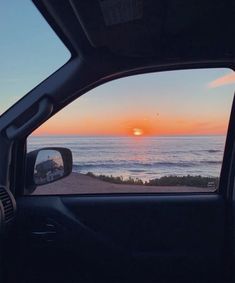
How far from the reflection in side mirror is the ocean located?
0.11m

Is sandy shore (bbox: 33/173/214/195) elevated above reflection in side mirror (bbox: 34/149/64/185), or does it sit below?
below

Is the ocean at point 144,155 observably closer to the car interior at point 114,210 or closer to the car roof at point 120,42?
the car interior at point 114,210

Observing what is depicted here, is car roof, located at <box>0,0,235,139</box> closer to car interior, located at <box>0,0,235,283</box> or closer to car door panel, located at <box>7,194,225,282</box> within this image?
car interior, located at <box>0,0,235,283</box>

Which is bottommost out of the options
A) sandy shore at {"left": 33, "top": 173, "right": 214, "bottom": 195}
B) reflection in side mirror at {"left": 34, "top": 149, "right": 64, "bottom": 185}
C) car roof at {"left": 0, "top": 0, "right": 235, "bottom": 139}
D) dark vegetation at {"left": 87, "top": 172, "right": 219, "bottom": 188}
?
sandy shore at {"left": 33, "top": 173, "right": 214, "bottom": 195}

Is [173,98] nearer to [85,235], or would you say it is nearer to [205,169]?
[205,169]

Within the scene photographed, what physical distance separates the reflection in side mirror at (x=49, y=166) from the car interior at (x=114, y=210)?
3 centimetres

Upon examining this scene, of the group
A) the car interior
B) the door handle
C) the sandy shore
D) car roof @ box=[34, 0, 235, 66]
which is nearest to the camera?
car roof @ box=[34, 0, 235, 66]

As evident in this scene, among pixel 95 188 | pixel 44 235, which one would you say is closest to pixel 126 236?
pixel 95 188

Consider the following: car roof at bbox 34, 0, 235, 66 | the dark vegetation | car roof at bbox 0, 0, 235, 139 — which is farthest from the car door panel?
car roof at bbox 34, 0, 235, 66

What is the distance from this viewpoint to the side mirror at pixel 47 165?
9.41ft

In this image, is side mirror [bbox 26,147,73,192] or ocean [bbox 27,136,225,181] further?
ocean [bbox 27,136,225,181]

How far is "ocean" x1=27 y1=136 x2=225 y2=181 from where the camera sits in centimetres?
299

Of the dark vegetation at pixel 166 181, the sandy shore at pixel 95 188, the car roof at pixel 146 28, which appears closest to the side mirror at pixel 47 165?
the sandy shore at pixel 95 188

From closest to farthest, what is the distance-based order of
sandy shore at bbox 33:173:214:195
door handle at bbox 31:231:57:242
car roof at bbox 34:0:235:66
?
car roof at bbox 34:0:235:66 < door handle at bbox 31:231:57:242 < sandy shore at bbox 33:173:214:195
